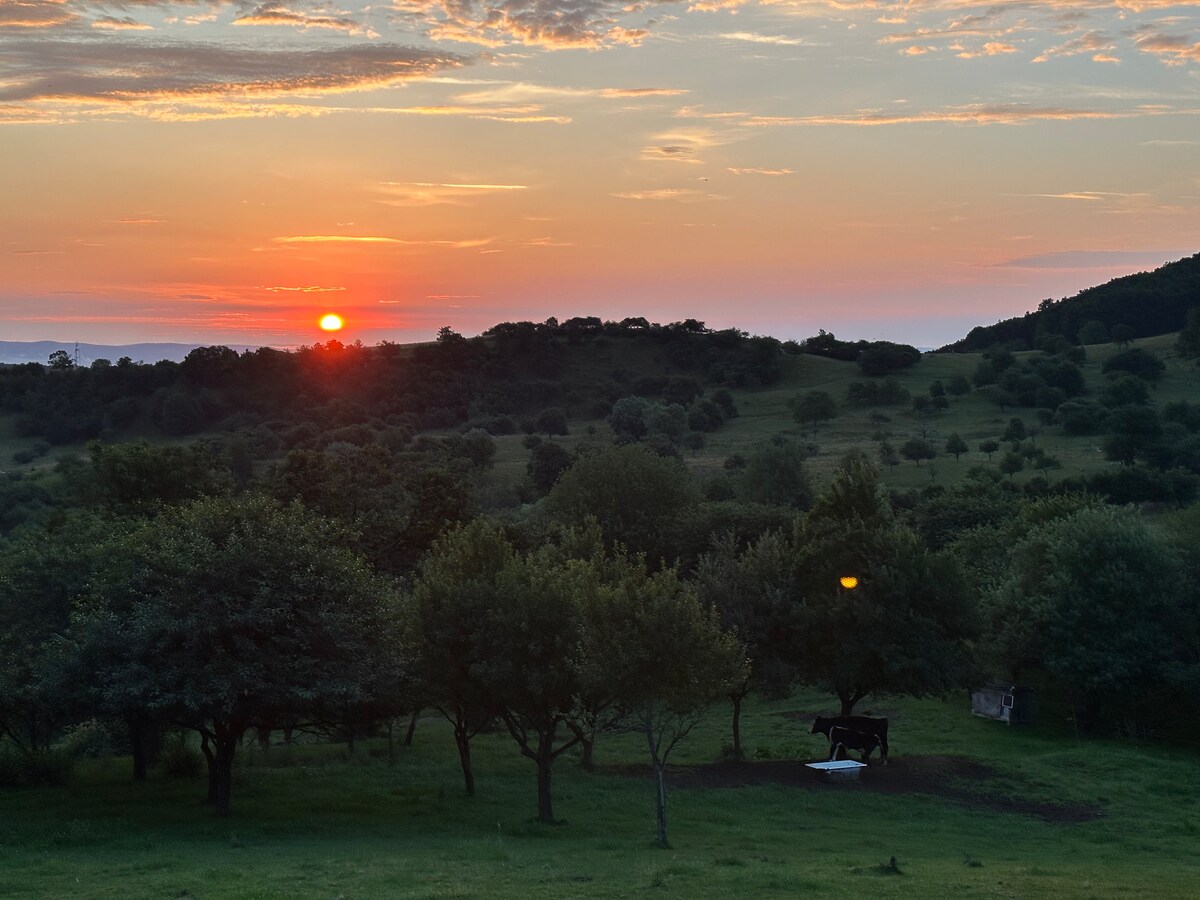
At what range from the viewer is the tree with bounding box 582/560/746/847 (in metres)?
29.1

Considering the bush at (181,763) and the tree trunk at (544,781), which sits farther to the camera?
the bush at (181,763)

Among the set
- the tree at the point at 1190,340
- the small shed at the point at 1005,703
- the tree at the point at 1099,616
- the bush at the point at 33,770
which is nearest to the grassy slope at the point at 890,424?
the tree at the point at 1190,340

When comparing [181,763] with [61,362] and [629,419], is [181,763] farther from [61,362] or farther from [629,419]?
[61,362]

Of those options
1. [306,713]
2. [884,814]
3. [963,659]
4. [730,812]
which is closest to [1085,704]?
[963,659]

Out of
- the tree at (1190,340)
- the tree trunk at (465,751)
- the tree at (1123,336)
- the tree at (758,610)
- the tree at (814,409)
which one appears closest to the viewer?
the tree trunk at (465,751)

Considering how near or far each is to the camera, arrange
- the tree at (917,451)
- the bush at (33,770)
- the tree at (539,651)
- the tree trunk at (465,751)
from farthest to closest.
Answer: the tree at (917,451)
the bush at (33,770)
the tree trunk at (465,751)
the tree at (539,651)

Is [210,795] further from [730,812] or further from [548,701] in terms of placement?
[730,812]

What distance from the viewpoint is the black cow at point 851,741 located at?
40562 mm

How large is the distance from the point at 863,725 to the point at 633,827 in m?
12.9

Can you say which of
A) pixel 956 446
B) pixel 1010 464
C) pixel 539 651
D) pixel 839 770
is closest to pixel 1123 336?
pixel 956 446

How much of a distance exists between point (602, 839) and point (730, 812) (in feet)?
19.5

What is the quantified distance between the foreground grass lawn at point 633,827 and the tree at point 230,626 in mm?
3335

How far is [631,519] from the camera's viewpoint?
7488 centimetres

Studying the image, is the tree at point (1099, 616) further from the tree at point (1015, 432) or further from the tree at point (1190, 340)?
the tree at point (1190, 340)
